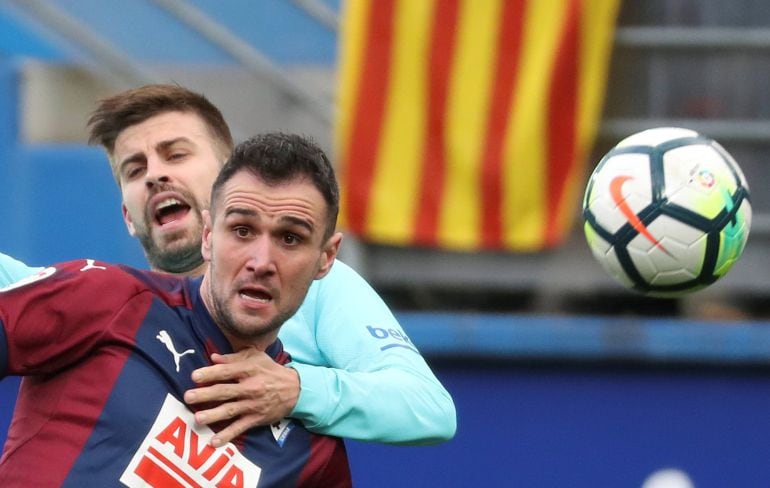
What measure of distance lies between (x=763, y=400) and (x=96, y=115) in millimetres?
2774

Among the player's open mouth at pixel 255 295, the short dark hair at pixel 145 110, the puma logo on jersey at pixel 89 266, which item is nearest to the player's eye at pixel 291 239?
the player's open mouth at pixel 255 295

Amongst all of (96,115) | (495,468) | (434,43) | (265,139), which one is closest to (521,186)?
(434,43)

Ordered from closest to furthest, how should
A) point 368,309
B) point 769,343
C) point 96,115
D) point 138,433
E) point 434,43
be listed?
point 138,433 → point 368,309 → point 96,115 → point 769,343 → point 434,43

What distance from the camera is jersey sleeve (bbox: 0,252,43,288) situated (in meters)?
3.15

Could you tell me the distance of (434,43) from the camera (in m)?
5.38

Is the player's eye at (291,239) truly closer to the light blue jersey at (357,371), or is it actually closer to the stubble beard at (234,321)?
the stubble beard at (234,321)

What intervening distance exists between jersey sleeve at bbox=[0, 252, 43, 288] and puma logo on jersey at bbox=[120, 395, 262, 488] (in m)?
0.67

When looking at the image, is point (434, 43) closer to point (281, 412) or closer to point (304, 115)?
point (304, 115)

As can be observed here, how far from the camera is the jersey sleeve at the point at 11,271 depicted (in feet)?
10.3

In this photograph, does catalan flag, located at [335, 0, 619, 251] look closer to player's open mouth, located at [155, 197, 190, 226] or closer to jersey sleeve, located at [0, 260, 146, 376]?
player's open mouth, located at [155, 197, 190, 226]

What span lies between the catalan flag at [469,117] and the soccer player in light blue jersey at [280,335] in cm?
180

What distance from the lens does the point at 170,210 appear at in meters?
3.47

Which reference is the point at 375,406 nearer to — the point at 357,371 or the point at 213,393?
the point at 357,371

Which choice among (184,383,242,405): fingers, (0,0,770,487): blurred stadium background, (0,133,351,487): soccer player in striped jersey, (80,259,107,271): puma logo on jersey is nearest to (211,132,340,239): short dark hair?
(0,133,351,487): soccer player in striped jersey
